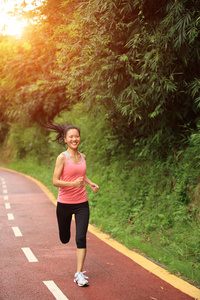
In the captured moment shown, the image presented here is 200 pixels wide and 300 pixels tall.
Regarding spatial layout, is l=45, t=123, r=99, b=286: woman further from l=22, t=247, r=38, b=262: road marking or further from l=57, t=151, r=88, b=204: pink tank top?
l=22, t=247, r=38, b=262: road marking

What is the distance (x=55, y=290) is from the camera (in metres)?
4.92

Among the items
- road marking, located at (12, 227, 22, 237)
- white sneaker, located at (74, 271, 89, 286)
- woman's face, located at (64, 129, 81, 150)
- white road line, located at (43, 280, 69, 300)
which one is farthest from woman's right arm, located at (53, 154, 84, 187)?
road marking, located at (12, 227, 22, 237)

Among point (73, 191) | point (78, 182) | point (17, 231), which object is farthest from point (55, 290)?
point (17, 231)

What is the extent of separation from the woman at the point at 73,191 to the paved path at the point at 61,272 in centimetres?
29

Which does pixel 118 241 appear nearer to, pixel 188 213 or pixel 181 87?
pixel 188 213

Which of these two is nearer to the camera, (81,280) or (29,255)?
(81,280)

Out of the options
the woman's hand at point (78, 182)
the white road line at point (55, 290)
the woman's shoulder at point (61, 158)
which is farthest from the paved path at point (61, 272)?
the woman's shoulder at point (61, 158)

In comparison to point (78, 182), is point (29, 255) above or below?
below

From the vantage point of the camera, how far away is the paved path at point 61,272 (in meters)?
4.80

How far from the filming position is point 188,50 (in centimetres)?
689

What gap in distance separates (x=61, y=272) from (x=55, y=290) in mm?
778

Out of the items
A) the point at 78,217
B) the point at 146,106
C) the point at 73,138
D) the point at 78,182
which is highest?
the point at 146,106

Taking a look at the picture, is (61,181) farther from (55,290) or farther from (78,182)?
(55,290)

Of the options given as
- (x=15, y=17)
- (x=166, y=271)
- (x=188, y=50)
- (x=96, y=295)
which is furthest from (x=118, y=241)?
(x=15, y=17)
